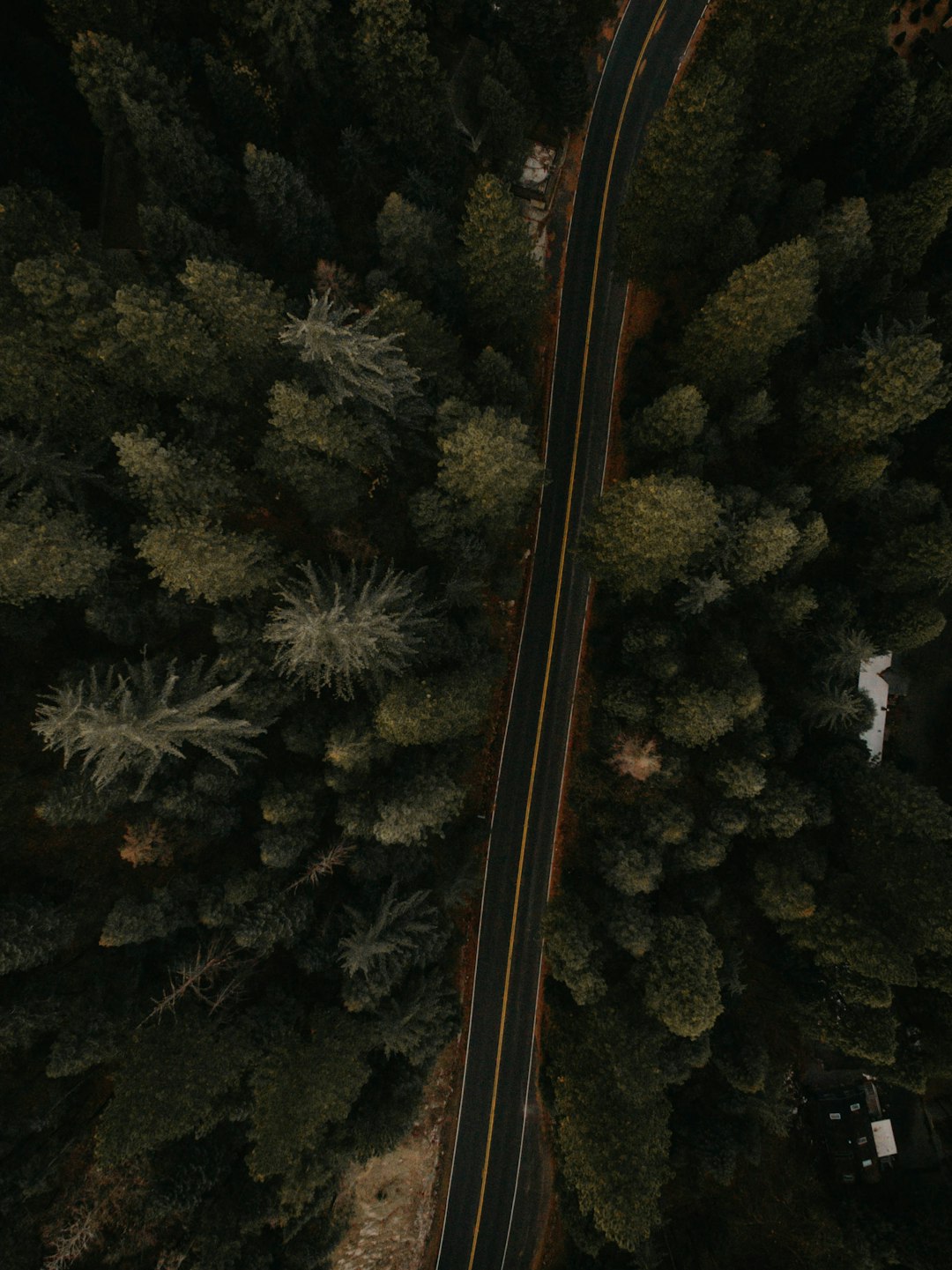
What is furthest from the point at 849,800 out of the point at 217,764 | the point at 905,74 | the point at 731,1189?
the point at 905,74

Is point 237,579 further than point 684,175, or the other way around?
point 684,175

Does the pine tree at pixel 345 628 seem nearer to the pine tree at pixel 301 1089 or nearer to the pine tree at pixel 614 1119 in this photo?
the pine tree at pixel 301 1089

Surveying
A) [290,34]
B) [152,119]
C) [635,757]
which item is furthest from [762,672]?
[152,119]

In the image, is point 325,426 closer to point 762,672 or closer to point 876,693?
point 762,672

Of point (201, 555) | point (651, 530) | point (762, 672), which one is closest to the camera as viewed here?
point (201, 555)

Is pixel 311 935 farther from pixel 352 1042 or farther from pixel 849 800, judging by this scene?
pixel 849 800

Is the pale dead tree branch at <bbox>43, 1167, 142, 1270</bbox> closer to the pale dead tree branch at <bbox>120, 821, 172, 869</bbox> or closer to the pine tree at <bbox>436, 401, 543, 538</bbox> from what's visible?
the pale dead tree branch at <bbox>120, 821, 172, 869</bbox>
